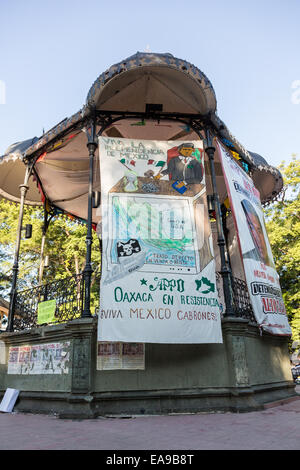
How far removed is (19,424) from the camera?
17.8ft

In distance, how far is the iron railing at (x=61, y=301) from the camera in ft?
25.0

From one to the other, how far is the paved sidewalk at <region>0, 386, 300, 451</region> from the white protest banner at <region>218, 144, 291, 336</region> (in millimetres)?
2114

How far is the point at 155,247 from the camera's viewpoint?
22.4ft

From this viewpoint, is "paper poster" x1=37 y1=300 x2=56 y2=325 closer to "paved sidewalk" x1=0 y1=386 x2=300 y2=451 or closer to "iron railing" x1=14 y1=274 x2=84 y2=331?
"iron railing" x1=14 y1=274 x2=84 y2=331

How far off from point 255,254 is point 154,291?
3.04 meters

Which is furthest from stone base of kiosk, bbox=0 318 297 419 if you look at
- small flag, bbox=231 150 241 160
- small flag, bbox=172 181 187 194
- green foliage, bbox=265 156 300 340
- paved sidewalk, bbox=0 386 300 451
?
green foliage, bbox=265 156 300 340

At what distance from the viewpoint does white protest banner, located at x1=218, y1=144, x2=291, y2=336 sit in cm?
729

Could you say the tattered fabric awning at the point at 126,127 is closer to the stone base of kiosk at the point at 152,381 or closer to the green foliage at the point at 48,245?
the stone base of kiosk at the point at 152,381

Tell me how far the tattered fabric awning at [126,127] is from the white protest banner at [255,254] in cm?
153

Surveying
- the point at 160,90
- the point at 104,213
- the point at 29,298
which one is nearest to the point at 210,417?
the point at 104,213

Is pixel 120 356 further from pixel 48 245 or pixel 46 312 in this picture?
pixel 48 245

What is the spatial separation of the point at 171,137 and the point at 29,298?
6.50 m

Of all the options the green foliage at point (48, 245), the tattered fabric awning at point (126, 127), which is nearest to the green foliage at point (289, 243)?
the tattered fabric awning at point (126, 127)
